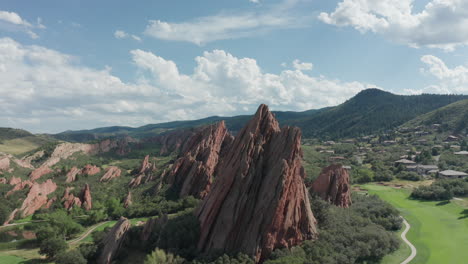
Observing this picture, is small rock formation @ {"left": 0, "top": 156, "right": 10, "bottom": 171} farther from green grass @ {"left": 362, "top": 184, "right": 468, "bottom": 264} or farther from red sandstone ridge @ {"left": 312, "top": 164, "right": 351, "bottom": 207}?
green grass @ {"left": 362, "top": 184, "right": 468, "bottom": 264}

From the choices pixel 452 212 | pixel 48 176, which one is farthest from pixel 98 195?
pixel 452 212

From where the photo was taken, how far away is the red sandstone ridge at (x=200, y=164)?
89250mm

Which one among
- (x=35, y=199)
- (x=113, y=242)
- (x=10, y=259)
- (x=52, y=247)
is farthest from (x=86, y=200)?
(x=113, y=242)

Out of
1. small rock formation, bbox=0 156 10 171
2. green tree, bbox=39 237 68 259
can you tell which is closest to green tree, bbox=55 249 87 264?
green tree, bbox=39 237 68 259

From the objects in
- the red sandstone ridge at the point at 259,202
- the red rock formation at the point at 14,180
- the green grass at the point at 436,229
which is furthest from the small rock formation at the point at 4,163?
the green grass at the point at 436,229

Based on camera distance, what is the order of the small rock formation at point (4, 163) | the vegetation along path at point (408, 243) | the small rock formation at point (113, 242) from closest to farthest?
the vegetation along path at point (408, 243) < the small rock formation at point (113, 242) < the small rock formation at point (4, 163)

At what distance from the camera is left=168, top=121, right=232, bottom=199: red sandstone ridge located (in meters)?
89.2

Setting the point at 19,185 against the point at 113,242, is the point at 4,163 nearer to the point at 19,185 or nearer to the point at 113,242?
the point at 19,185

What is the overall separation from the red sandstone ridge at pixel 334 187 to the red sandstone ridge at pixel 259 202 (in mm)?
21139

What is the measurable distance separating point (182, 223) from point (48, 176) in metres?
118

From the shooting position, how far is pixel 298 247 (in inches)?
1689

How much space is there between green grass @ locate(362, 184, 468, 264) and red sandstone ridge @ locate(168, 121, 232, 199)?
5843 centimetres

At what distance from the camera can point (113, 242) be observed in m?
52.5

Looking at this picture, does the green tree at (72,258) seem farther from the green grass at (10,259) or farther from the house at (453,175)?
the house at (453,175)
